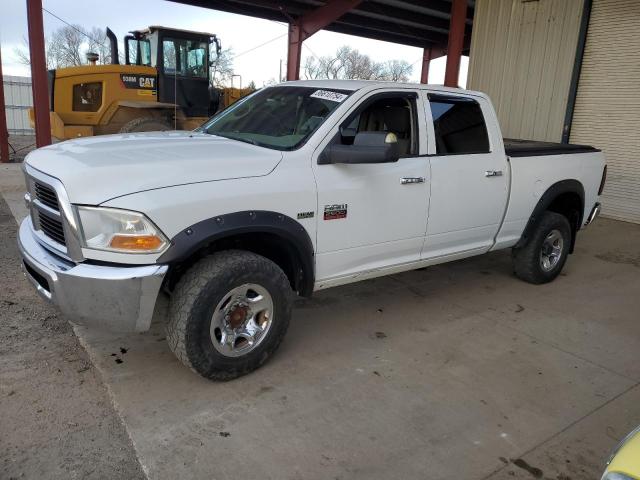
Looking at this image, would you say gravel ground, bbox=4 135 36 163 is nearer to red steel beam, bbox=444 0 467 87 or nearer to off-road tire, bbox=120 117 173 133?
off-road tire, bbox=120 117 173 133

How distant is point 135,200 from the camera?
2.84 meters

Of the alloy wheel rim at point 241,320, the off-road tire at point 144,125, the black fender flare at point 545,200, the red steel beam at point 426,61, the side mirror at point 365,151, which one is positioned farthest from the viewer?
the red steel beam at point 426,61

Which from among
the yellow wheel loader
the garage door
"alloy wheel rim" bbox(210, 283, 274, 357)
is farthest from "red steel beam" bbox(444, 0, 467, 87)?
"alloy wheel rim" bbox(210, 283, 274, 357)

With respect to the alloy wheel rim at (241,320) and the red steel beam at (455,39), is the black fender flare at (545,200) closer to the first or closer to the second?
the alloy wheel rim at (241,320)

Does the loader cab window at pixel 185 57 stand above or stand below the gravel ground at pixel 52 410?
above

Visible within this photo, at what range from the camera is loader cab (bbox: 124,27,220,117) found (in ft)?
41.6

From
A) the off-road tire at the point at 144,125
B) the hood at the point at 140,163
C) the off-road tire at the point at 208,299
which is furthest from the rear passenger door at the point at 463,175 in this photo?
Answer: the off-road tire at the point at 144,125

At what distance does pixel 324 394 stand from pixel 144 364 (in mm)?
1267

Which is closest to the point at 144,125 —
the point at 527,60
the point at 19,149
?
the point at 19,149

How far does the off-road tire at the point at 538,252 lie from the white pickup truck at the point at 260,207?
0.57 metres

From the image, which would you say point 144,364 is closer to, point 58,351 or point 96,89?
point 58,351

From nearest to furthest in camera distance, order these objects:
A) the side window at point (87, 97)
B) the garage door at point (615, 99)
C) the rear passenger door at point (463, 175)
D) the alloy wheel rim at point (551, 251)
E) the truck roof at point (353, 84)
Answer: the truck roof at point (353, 84) < the rear passenger door at point (463, 175) < the alloy wheel rim at point (551, 251) < the garage door at point (615, 99) < the side window at point (87, 97)

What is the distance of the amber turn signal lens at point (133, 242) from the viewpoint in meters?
2.87

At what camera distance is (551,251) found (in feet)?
18.8
